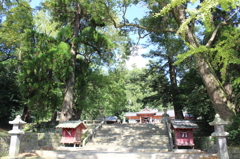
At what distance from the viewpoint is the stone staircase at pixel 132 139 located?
836 centimetres

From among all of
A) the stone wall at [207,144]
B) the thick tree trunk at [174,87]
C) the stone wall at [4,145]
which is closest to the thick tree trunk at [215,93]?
the stone wall at [207,144]

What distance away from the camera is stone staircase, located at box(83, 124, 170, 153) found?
8.36 m

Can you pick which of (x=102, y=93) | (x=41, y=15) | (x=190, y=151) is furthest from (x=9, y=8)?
(x=190, y=151)

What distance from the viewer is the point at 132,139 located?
32.7 ft

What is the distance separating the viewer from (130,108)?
3097 cm

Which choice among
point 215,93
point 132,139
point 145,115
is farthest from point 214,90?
point 145,115

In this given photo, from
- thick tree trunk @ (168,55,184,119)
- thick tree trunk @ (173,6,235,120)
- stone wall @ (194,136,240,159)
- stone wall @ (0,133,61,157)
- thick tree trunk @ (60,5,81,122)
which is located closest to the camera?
stone wall @ (194,136,240,159)

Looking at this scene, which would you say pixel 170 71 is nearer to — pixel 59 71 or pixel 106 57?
pixel 106 57

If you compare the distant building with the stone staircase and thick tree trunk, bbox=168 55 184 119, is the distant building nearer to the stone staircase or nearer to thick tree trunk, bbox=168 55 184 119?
thick tree trunk, bbox=168 55 184 119

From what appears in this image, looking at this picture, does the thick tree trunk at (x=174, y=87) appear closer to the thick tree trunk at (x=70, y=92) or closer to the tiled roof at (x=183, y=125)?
the tiled roof at (x=183, y=125)

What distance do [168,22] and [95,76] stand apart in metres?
6.31

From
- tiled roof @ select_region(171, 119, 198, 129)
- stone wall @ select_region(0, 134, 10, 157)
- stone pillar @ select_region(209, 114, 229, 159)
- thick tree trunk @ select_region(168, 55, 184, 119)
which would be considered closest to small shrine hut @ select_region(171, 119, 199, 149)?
tiled roof @ select_region(171, 119, 198, 129)

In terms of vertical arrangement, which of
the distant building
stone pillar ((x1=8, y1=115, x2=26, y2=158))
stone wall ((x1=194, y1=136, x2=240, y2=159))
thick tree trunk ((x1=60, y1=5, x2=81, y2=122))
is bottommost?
stone wall ((x1=194, y1=136, x2=240, y2=159))

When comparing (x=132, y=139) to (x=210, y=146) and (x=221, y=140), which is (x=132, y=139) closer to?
(x=210, y=146)
